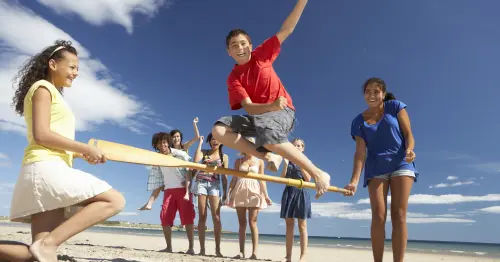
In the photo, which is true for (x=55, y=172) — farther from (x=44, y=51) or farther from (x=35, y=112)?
(x=44, y=51)

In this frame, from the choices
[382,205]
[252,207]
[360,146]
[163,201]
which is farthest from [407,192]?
[163,201]

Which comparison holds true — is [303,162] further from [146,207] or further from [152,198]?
[152,198]

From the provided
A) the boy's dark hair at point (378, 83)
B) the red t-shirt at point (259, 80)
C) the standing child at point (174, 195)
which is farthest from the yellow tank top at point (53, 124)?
the standing child at point (174, 195)

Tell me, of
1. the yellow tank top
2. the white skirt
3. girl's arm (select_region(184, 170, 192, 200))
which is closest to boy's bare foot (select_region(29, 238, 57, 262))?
the white skirt

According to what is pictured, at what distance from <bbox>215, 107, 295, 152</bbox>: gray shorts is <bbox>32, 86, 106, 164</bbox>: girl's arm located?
4.98ft

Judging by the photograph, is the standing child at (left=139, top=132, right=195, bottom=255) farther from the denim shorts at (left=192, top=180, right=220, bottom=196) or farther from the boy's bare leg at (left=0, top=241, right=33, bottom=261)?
the boy's bare leg at (left=0, top=241, right=33, bottom=261)

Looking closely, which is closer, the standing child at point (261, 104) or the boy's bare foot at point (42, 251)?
the boy's bare foot at point (42, 251)

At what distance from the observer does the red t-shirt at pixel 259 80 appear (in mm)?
4020

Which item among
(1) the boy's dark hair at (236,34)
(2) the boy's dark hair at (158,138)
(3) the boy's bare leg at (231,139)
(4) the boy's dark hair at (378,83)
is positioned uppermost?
(1) the boy's dark hair at (236,34)

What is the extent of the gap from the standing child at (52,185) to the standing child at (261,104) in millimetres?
1432

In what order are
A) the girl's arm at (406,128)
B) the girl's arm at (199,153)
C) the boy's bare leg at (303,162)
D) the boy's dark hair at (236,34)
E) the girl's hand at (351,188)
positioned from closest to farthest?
1. the boy's bare leg at (303,162)
2. the boy's dark hair at (236,34)
3. the girl's arm at (406,128)
4. the girl's hand at (351,188)
5. the girl's arm at (199,153)

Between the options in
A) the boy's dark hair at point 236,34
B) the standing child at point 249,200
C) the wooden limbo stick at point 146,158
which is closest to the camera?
the wooden limbo stick at point 146,158

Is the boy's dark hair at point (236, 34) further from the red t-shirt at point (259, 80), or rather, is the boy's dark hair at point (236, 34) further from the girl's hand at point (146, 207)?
the girl's hand at point (146, 207)

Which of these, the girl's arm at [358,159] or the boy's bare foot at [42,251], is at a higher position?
the girl's arm at [358,159]
